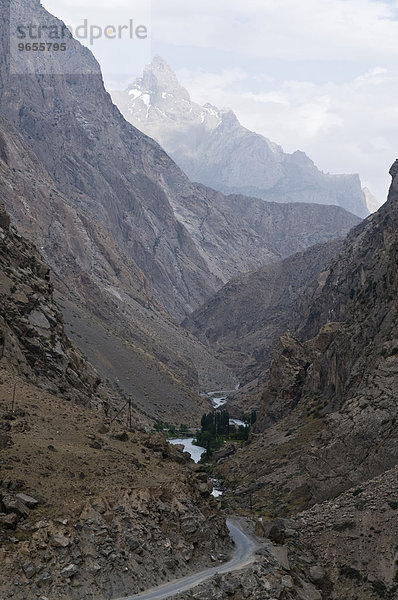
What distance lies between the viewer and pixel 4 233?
76438mm

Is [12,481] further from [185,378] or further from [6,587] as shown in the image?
[185,378]

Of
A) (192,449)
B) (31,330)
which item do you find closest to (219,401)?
(192,449)

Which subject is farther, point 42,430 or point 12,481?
point 42,430

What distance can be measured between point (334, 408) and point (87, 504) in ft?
152

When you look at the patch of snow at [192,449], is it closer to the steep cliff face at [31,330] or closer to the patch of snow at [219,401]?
the steep cliff face at [31,330]

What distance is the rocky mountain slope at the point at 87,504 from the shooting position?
35938 millimetres

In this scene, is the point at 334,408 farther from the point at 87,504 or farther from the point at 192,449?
the point at 87,504

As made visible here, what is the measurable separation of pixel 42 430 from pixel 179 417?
9153 cm

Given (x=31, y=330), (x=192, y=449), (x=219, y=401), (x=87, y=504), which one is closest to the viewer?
(x=87, y=504)

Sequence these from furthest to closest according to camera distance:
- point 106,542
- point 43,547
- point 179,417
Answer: point 179,417 < point 106,542 < point 43,547

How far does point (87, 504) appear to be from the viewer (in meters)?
39.7

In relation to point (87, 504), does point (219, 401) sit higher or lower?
lower

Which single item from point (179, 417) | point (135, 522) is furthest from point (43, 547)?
point (179, 417)

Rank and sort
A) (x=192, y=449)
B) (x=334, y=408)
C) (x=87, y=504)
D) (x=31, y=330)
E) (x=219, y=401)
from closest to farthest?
(x=87, y=504) < (x=31, y=330) < (x=334, y=408) < (x=192, y=449) < (x=219, y=401)
